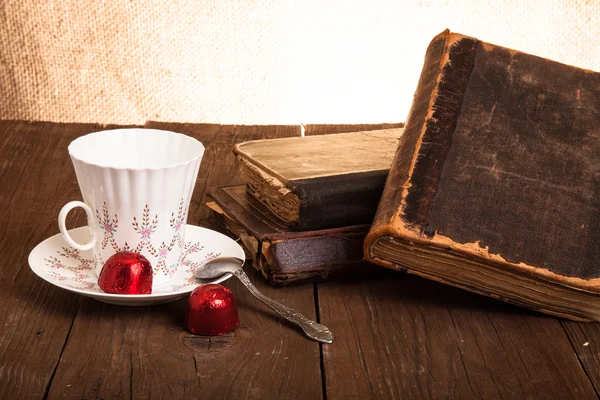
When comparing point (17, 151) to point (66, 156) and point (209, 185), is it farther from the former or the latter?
point (209, 185)

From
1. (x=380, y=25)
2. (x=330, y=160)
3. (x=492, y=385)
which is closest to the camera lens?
(x=492, y=385)

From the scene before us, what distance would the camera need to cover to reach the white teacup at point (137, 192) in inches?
32.9

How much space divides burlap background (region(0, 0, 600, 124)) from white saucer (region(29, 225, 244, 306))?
4.04 ft

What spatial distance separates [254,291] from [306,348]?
0.11 metres

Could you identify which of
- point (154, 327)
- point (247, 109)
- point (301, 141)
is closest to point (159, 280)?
point (154, 327)

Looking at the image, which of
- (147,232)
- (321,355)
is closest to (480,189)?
(321,355)

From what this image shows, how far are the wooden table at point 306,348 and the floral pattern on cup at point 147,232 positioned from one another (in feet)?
0.20

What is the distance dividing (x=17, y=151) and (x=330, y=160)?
657 millimetres

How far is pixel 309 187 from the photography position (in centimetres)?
95

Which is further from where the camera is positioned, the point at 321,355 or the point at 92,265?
the point at 92,265

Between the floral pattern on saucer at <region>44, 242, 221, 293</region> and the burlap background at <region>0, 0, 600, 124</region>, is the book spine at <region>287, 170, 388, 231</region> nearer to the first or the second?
the floral pattern on saucer at <region>44, 242, 221, 293</region>

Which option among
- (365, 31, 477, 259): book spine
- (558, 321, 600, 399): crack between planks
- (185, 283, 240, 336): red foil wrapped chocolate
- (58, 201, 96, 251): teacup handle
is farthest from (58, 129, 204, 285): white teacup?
(558, 321, 600, 399): crack between planks

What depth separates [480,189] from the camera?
2.96 ft

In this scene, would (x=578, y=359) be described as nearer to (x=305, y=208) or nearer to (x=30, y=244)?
(x=305, y=208)
